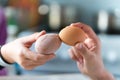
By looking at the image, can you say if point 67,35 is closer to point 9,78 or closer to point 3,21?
point 9,78

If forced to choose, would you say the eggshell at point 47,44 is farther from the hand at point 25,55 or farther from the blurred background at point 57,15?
the blurred background at point 57,15

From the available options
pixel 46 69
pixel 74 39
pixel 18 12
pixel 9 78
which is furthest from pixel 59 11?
pixel 74 39

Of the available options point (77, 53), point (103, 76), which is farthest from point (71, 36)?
point (103, 76)

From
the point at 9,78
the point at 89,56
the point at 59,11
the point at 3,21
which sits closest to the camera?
the point at 89,56

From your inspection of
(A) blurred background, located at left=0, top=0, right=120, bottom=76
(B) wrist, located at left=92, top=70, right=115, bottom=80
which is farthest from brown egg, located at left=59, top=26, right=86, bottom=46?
(A) blurred background, located at left=0, top=0, right=120, bottom=76

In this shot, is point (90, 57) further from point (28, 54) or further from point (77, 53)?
point (28, 54)

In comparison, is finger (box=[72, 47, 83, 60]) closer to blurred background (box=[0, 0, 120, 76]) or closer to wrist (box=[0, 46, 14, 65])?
wrist (box=[0, 46, 14, 65])

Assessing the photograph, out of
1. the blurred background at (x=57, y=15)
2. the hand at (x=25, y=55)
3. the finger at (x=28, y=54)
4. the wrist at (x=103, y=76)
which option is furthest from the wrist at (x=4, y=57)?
the blurred background at (x=57, y=15)
